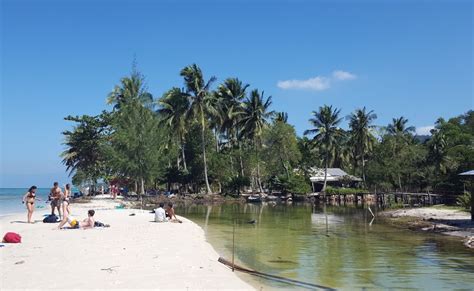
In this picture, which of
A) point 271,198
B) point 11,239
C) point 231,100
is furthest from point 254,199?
point 11,239

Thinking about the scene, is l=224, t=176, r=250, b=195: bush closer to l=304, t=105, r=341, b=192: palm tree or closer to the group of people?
l=304, t=105, r=341, b=192: palm tree

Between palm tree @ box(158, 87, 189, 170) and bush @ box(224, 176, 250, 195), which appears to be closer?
palm tree @ box(158, 87, 189, 170)

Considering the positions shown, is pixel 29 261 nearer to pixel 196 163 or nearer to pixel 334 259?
pixel 334 259

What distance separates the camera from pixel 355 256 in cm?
1484

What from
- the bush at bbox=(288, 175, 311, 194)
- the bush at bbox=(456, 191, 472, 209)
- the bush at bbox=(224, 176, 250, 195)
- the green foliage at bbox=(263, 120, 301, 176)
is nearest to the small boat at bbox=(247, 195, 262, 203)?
the bush at bbox=(224, 176, 250, 195)

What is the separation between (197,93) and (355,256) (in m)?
44.7

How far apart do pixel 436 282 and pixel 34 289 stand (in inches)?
384

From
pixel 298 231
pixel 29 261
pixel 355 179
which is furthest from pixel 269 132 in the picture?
pixel 29 261

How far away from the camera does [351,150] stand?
77812mm

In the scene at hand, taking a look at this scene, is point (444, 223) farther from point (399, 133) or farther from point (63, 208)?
point (399, 133)

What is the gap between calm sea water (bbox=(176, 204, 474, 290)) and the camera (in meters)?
11.1

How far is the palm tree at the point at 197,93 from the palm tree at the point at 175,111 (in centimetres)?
97

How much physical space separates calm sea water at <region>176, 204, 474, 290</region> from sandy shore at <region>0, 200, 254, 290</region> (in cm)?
156

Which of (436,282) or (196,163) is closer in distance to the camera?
(436,282)
